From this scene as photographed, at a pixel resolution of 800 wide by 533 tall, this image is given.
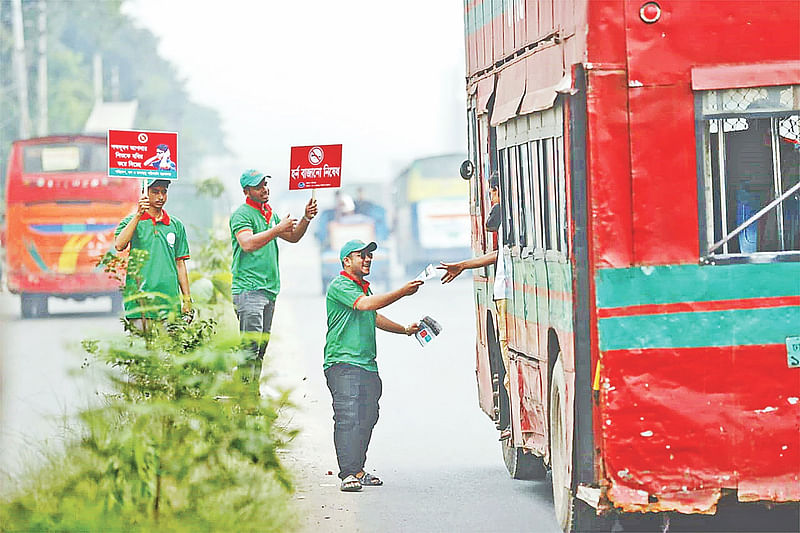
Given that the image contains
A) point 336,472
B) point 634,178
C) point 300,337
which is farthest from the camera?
point 300,337

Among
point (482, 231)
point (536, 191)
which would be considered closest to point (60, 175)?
point (482, 231)

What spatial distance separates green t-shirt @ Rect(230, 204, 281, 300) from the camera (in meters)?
11.7

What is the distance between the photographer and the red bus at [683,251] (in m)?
7.74

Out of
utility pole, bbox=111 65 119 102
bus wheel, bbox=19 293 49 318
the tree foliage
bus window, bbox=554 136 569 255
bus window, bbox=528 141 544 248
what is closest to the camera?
bus window, bbox=554 136 569 255

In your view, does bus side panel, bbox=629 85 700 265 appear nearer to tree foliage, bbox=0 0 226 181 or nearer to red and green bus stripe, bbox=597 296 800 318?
red and green bus stripe, bbox=597 296 800 318

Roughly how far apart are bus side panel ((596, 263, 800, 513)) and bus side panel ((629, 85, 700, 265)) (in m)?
0.11

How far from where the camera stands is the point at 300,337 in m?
25.3

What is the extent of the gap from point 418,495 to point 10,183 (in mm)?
23567

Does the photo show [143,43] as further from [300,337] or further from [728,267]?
[728,267]

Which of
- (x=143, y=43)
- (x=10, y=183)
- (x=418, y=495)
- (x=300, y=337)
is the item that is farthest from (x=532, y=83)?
(x=143, y=43)

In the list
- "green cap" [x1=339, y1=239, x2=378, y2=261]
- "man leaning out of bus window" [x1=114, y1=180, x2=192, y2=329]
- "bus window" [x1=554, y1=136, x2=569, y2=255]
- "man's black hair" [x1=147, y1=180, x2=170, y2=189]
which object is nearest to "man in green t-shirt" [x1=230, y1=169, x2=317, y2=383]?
"man leaning out of bus window" [x1=114, y1=180, x2=192, y2=329]

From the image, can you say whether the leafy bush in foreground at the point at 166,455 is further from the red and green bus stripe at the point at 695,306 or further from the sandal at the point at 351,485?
the sandal at the point at 351,485

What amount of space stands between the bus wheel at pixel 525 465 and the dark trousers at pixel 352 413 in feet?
2.95

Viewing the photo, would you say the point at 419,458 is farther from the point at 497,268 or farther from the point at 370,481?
the point at 497,268
